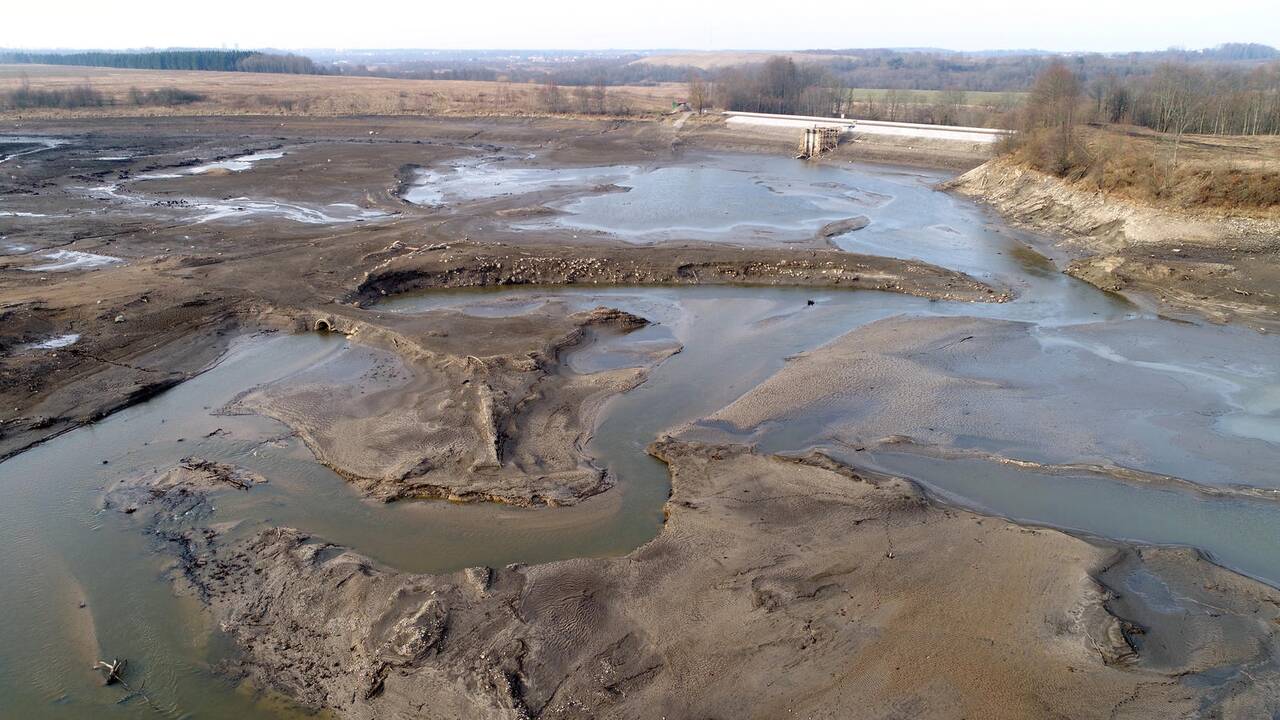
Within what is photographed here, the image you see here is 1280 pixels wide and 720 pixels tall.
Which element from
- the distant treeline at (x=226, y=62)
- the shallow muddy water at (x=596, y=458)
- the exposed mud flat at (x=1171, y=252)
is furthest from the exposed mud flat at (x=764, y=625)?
the distant treeline at (x=226, y=62)

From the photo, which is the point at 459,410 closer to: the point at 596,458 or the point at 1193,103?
the point at 596,458

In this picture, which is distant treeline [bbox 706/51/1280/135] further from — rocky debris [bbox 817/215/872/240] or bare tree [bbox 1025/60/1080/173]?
rocky debris [bbox 817/215/872/240]

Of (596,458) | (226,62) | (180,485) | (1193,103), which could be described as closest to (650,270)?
(596,458)

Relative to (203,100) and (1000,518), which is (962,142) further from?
(203,100)

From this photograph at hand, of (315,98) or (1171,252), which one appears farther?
(315,98)

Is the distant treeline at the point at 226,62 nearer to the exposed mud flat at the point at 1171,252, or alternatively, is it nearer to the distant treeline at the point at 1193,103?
the distant treeline at the point at 1193,103
